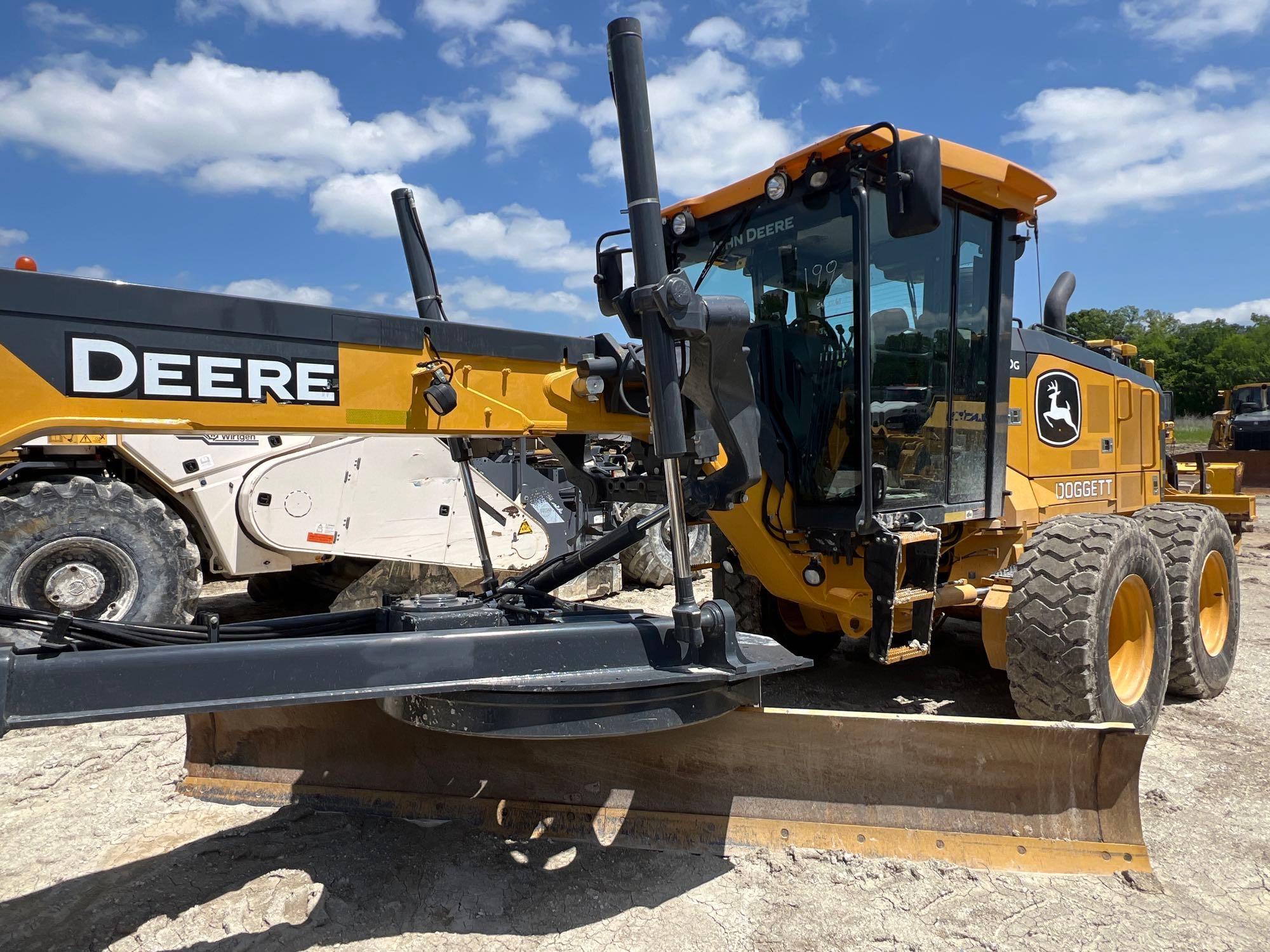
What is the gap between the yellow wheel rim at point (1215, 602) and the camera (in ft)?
17.5

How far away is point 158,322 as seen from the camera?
226cm

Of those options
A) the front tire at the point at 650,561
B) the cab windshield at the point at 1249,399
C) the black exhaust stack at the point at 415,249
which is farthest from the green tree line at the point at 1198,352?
the black exhaust stack at the point at 415,249

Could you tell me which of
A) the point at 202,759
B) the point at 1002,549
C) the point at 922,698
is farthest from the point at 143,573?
the point at 1002,549

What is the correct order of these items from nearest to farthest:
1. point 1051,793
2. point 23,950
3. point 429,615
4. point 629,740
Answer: point 23,950 → point 429,615 → point 1051,793 → point 629,740

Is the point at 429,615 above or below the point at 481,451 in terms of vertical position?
below

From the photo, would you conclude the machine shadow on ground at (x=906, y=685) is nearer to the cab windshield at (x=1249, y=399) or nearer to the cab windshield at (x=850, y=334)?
the cab windshield at (x=850, y=334)

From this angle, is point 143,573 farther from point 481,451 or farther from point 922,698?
point 922,698

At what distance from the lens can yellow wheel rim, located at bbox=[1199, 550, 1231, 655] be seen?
5332mm

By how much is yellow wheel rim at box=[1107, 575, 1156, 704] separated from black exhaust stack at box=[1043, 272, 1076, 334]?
2062mm

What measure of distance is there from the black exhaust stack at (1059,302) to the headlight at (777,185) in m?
2.70

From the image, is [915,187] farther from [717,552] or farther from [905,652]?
[717,552]

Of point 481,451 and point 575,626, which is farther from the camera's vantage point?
point 481,451

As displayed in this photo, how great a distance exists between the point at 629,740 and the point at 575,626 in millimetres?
746

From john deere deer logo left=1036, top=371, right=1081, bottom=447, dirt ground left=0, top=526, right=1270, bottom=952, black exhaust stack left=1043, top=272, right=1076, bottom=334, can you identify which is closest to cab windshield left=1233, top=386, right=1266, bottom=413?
black exhaust stack left=1043, top=272, right=1076, bottom=334
